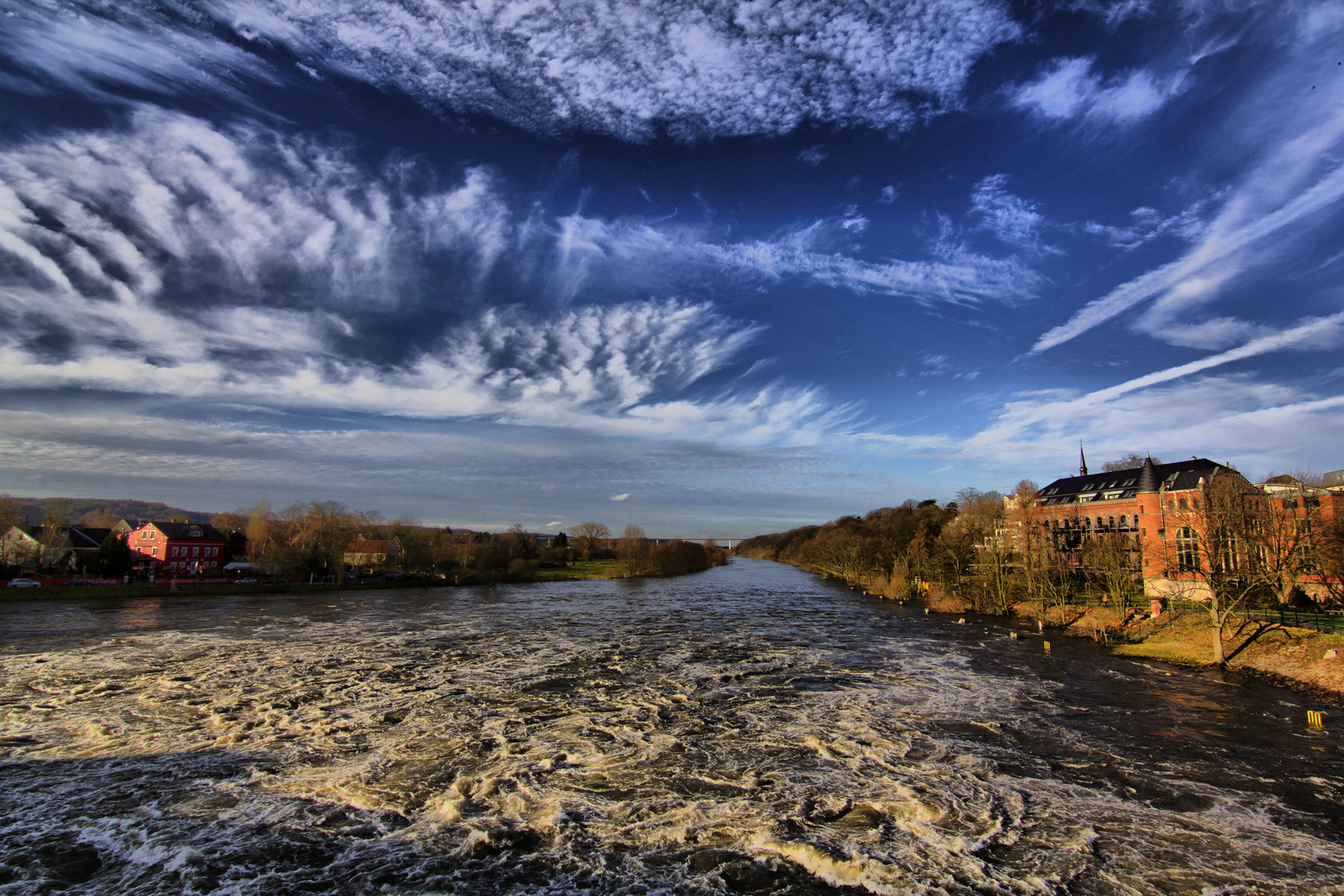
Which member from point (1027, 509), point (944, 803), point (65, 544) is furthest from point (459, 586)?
point (944, 803)

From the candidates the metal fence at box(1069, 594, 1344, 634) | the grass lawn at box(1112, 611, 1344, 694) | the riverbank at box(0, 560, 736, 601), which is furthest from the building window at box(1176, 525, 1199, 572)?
the riverbank at box(0, 560, 736, 601)

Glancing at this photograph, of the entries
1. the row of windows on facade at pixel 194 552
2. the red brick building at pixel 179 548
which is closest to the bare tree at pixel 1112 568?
the red brick building at pixel 179 548

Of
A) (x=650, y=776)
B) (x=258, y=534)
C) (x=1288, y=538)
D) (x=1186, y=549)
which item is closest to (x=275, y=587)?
(x=258, y=534)

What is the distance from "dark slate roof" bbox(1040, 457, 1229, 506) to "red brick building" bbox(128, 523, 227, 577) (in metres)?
96.6

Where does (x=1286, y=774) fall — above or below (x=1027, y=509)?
below

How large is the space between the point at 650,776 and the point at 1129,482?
79942 millimetres

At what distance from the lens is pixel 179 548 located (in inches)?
3105

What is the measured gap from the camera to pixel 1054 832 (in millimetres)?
10461

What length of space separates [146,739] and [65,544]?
8038 cm

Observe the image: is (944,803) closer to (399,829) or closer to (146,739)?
(399,829)

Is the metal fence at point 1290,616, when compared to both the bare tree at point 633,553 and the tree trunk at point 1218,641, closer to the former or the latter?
the tree trunk at point 1218,641

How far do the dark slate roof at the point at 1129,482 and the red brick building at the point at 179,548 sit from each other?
317 feet

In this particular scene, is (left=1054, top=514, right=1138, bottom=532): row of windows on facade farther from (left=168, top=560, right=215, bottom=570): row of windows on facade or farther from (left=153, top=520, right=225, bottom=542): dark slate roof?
(left=153, top=520, right=225, bottom=542): dark slate roof

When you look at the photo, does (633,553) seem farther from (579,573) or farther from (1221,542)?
(1221,542)
